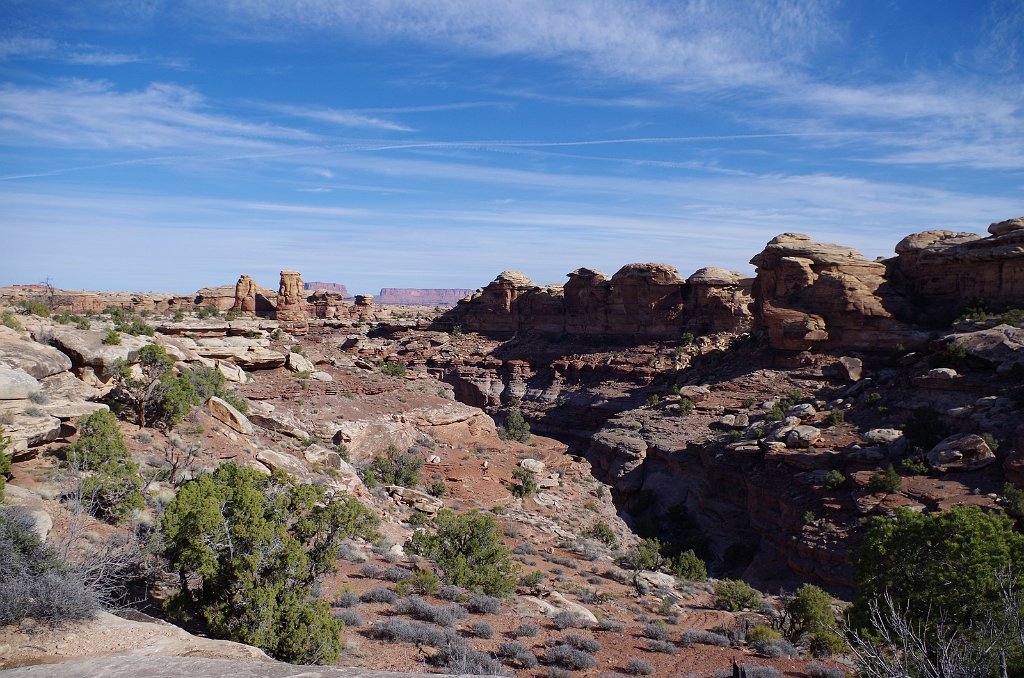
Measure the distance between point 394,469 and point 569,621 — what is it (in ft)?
41.3

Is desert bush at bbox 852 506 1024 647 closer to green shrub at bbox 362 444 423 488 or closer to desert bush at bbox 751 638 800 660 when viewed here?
desert bush at bbox 751 638 800 660

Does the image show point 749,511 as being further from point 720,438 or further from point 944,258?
point 944,258

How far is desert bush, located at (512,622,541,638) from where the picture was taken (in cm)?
1005

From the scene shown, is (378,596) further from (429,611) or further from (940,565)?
(940,565)

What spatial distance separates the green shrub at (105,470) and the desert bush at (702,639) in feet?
32.5

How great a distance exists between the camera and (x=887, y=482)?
20.0 m

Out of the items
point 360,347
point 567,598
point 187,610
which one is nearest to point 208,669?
point 187,610

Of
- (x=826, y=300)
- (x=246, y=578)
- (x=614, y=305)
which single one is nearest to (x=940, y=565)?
(x=246, y=578)

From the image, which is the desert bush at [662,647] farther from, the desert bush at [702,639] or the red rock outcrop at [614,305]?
the red rock outcrop at [614,305]

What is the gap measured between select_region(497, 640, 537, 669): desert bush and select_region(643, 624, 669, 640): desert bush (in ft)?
9.52

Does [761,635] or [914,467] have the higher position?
[914,467]

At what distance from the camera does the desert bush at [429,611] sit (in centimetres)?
991

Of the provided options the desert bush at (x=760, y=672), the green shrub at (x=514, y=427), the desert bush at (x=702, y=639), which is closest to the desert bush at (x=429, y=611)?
the desert bush at (x=702, y=639)

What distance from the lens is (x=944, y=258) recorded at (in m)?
32.1
